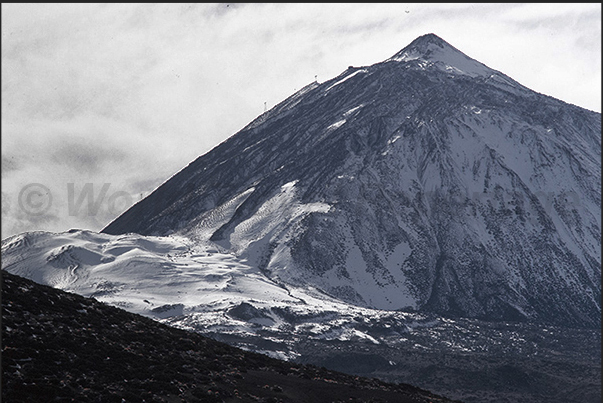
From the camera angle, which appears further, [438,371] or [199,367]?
[438,371]

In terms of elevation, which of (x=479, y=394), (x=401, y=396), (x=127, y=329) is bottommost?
(x=479, y=394)

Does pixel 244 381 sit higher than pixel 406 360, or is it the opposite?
pixel 244 381

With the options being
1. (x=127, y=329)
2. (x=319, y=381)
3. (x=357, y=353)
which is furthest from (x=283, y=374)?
(x=357, y=353)

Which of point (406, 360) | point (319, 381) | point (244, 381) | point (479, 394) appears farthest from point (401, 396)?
point (406, 360)

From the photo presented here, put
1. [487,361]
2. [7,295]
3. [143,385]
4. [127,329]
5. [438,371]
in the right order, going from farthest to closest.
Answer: [487,361] → [438,371] → [127,329] → [7,295] → [143,385]

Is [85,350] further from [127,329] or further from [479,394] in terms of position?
[479,394]

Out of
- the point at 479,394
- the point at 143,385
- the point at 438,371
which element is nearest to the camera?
the point at 143,385
